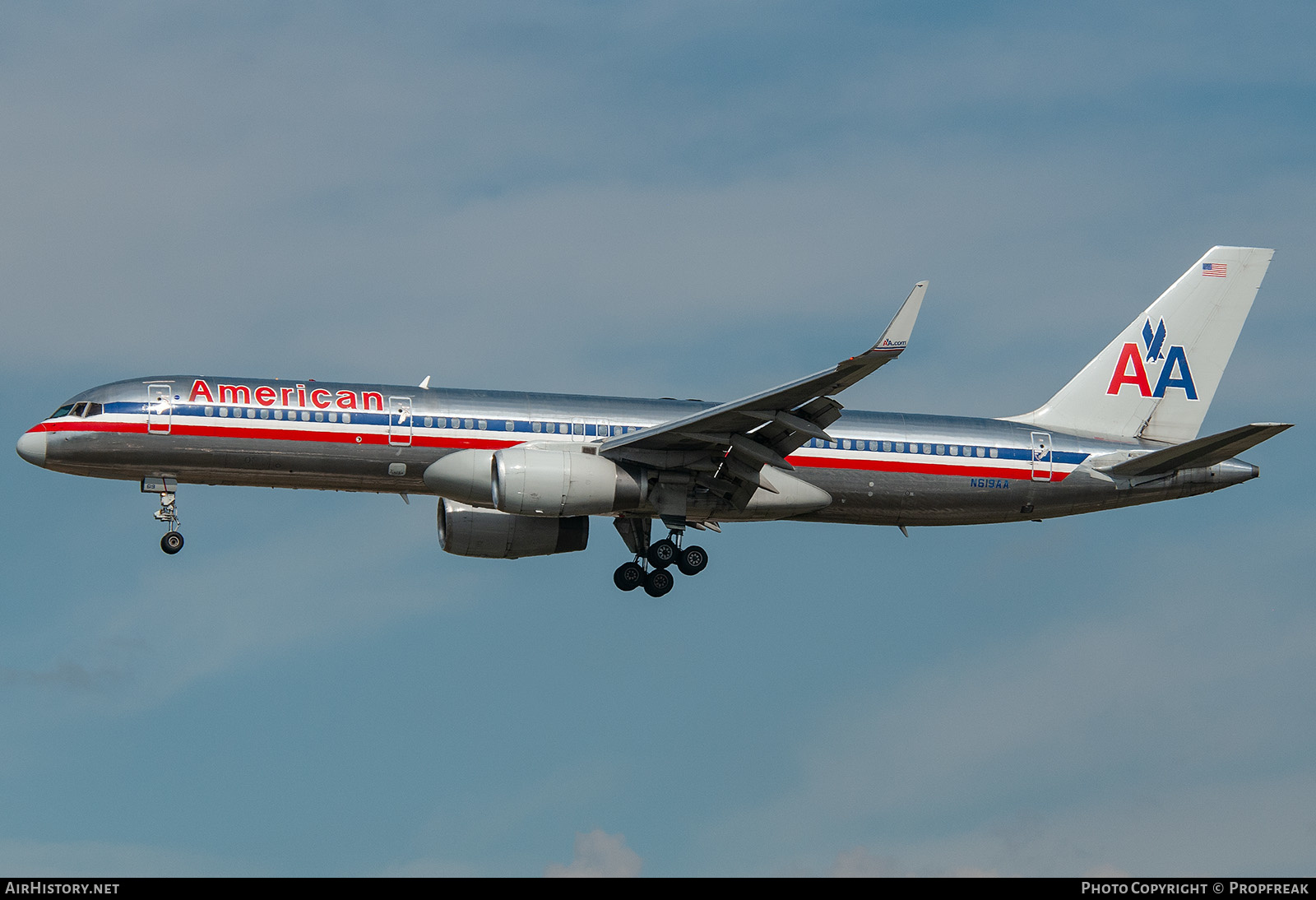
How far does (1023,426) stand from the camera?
43.3 meters

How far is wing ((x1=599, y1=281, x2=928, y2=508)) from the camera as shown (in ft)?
117

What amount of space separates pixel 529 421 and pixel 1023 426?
14010 millimetres

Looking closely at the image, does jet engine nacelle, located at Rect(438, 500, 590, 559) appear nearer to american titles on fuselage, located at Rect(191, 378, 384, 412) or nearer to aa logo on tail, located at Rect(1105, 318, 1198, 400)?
american titles on fuselage, located at Rect(191, 378, 384, 412)

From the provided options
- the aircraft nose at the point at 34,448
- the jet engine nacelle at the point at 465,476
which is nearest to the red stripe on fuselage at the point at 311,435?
the aircraft nose at the point at 34,448

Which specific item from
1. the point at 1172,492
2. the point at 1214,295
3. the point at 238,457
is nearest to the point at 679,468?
the point at 238,457

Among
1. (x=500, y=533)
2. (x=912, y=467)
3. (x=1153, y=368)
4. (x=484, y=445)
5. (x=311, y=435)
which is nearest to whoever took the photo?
(x=311, y=435)

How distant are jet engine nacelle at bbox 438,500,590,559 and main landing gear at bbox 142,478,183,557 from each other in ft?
23.5

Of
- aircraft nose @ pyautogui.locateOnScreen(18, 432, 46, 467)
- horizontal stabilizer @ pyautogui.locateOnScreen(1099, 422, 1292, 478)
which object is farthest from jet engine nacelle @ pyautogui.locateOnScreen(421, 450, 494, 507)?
horizontal stabilizer @ pyautogui.locateOnScreen(1099, 422, 1292, 478)

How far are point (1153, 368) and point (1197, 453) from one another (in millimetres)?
A: 5479

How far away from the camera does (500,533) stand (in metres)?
42.4

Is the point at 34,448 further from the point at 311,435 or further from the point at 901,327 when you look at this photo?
the point at 901,327

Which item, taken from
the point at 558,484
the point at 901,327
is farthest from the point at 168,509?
the point at 901,327

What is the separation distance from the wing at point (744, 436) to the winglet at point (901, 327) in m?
0.99

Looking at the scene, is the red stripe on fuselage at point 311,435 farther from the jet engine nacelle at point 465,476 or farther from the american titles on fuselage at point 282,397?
the american titles on fuselage at point 282,397
